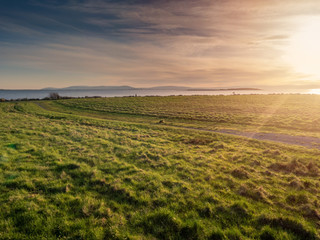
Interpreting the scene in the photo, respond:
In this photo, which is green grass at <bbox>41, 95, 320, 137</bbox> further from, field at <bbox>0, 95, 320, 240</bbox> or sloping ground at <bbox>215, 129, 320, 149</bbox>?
field at <bbox>0, 95, 320, 240</bbox>

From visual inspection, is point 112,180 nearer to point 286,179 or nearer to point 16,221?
point 16,221

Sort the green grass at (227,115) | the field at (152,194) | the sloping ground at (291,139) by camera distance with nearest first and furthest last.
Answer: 1. the field at (152,194)
2. the sloping ground at (291,139)
3. the green grass at (227,115)

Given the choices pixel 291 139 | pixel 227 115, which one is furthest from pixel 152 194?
pixel 227 115

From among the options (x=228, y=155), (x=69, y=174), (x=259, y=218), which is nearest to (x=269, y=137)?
(x=228, y=155)

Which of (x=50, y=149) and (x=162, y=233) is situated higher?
(x=50, y=149)

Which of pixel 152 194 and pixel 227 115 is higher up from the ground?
pixel 227 115

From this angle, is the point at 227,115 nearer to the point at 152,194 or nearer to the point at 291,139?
the point at 291,139

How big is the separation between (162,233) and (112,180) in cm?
411

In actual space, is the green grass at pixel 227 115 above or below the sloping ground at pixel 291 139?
above

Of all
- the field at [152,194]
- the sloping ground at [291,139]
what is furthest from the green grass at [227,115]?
the field at [152,194]

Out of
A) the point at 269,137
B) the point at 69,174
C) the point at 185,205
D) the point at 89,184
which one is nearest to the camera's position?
the point at 185,205

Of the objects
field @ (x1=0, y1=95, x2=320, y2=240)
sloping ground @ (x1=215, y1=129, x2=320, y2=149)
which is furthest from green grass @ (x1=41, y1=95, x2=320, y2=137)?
field @ (x1=0, y1=95, x2=320, y2=240)

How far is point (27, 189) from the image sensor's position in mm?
7672

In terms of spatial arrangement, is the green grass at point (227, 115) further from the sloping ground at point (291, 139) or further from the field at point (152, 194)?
the field at point (152, 194)
